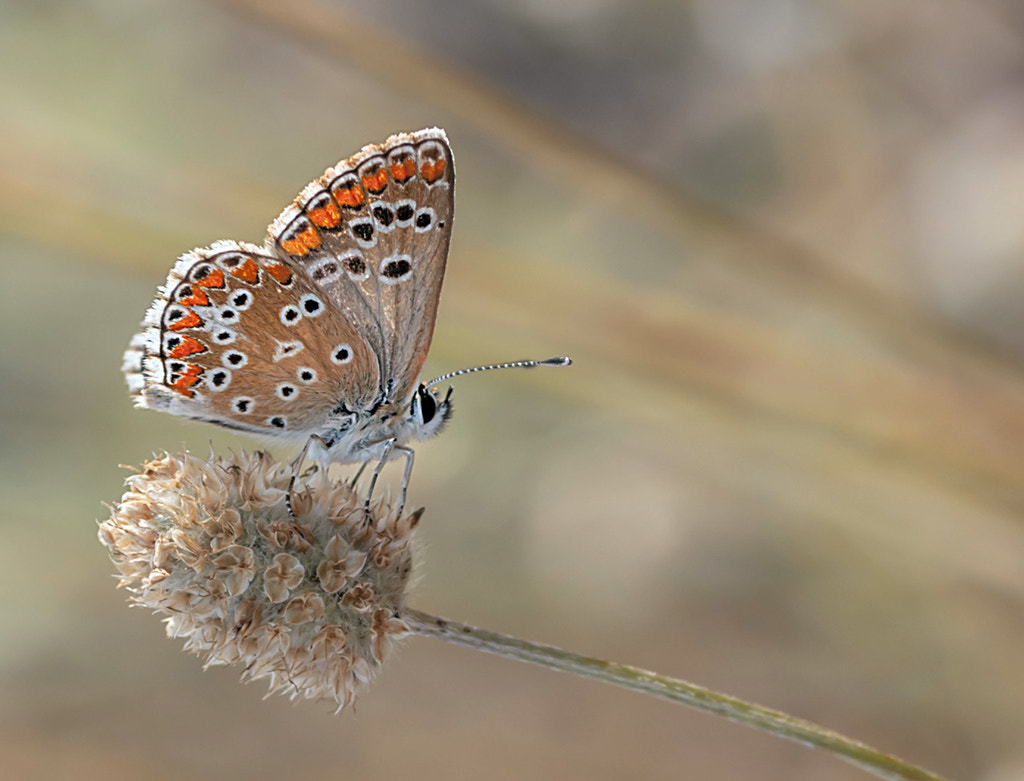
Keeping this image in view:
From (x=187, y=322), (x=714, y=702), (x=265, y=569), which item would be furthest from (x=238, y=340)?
(x=714, y=702)

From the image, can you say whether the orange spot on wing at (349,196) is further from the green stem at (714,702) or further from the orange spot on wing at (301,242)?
the green stem at (714,702)

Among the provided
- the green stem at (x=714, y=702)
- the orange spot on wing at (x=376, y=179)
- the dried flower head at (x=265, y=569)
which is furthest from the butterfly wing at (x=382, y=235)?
the green stem at (x=714, y=702)

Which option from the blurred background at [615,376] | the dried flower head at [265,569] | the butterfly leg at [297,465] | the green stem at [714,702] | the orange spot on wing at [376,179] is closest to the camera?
the green stem at [714,702]

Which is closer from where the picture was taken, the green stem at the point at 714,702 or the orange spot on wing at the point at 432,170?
the green stem at the point at 714,702

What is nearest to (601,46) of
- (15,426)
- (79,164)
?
(79,164)

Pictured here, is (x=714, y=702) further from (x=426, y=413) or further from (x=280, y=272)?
(x=280, y=272)

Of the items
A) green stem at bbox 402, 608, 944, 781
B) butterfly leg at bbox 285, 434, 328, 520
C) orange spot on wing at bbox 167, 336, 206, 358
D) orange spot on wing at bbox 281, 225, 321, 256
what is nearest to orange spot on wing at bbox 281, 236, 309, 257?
orange spot on wing at bbox 281, 225, 321, 256

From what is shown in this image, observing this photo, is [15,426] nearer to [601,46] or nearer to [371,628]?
[371,628]

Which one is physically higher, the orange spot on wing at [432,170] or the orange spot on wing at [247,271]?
the orange spot on wing at [432,170]

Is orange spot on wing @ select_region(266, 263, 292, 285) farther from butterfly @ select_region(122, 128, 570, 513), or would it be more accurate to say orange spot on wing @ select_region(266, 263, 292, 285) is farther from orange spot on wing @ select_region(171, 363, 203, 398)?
orange spot on wing @ select_region(171, 363, 203, 398)
